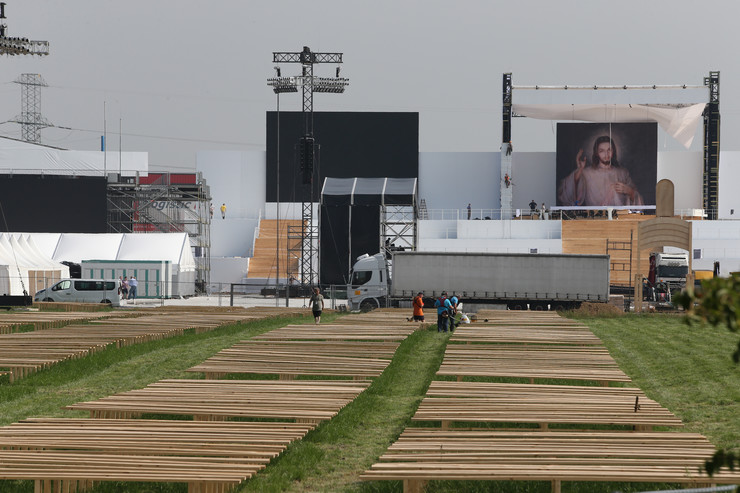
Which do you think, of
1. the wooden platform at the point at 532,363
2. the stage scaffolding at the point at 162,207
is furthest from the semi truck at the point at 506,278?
the stage scaffolding at the point at 162,207

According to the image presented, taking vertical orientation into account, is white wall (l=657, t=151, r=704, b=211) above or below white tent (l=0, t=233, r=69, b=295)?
above

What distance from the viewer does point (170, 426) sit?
34.3 ft

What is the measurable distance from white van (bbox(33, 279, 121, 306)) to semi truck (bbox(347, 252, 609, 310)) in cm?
1208

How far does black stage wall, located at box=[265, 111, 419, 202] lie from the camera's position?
7619 centimetres

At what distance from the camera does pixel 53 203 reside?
65.9 metres

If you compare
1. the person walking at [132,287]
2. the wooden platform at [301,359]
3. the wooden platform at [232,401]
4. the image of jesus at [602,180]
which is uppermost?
the image of jesus at [602,180]

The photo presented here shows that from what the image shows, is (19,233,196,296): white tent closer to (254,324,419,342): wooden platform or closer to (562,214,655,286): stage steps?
(562,214,655,286): stage steps

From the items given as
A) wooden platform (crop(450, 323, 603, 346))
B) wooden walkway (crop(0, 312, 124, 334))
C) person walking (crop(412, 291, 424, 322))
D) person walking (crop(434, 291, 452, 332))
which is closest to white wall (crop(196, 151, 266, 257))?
wooden walkway (crop(0, 312, 124, 334))

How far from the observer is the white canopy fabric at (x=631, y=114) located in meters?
69.3

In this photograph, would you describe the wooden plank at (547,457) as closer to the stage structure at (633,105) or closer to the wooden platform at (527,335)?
the wooden platform at (527,335)

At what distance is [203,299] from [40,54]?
1457 cm

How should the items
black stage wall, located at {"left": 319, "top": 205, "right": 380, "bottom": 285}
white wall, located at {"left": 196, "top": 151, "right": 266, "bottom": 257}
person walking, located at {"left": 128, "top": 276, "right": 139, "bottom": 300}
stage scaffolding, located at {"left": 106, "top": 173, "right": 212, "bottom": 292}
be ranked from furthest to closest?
white wall, located at {"left": 196, "top": 151, "right": 266, "bottom": 257}, stage scaffolding, located at {"left": 106, "top": 173, "right": 212, "bottom": 292}, black stage wall, located at {"left": 319, "top": 205, "right": 380, "bottom": 285}, person walking, located at {"left": 128, "top": 276, "right": 139, "bottom": 300}

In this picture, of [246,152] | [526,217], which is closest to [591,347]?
[526,217]

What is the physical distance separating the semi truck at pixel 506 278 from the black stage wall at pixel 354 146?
35.5 metres
